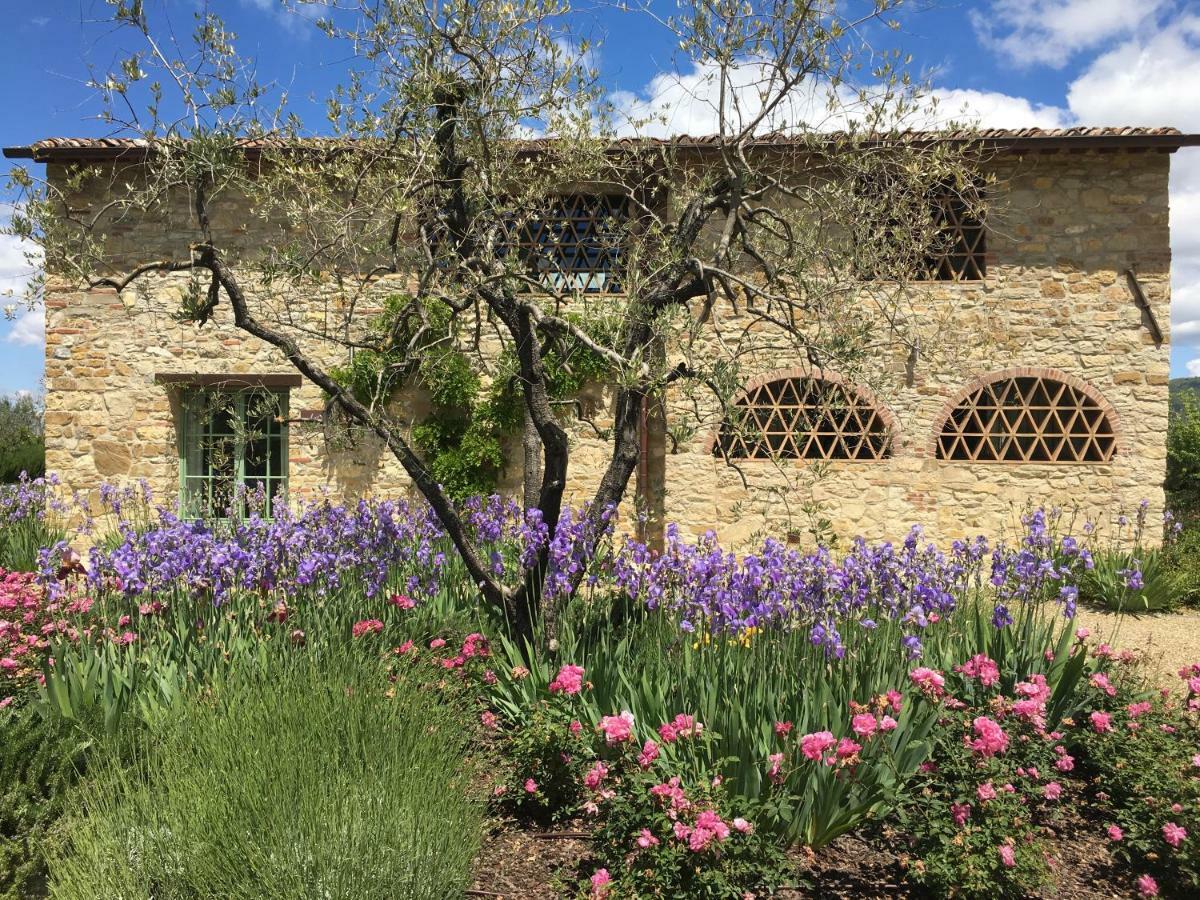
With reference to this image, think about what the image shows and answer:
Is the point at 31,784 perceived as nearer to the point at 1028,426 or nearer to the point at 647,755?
the point at 647,755

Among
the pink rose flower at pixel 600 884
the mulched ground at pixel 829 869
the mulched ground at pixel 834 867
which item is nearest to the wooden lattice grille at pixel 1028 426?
the mulched ground at pixel 834 867

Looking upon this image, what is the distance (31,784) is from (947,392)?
330 inches

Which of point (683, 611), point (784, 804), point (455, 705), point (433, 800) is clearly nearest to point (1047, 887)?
point (784, 804)

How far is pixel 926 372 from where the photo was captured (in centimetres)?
866

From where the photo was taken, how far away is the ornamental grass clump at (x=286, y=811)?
2178mm

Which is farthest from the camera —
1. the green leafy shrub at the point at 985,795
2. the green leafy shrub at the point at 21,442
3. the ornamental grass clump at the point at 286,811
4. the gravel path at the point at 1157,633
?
the green leafy shrub at the point at 21,442

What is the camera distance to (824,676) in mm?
3180

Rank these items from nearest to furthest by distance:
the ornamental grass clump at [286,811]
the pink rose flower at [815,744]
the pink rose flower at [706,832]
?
the ornamental grass clump at [286,811]
the pink rose flower at [706,832]
the pink rose flower at [815,744]

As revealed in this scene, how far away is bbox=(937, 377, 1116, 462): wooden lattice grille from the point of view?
28.1ft

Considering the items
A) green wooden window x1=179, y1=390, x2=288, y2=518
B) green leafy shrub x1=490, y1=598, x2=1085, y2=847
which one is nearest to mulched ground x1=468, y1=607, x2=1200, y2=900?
green leafy shrub x1=490, y1=598, x2=1085, y2=847

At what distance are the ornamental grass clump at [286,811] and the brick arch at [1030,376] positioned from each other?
7.13m

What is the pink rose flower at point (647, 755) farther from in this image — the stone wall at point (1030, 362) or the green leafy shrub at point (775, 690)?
the stone wall at point (1030, 362)

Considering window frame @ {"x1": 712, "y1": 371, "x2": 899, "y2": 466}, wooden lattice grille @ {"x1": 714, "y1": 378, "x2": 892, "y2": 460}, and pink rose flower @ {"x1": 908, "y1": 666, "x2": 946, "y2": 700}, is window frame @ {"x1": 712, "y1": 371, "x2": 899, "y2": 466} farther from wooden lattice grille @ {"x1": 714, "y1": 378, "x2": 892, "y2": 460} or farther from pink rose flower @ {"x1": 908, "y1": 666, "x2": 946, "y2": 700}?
pink rose flower @ {"x1": 908, "y1": 666, "x2": 946, "y2": 700}

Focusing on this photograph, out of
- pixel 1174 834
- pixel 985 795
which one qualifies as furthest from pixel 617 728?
pixel 1174 834
